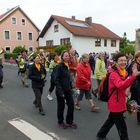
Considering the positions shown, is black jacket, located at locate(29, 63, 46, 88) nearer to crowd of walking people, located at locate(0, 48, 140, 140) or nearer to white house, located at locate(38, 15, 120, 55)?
crowd of walking people, located at locate(0, 48, 140, 140)

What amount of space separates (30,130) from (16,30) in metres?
43.0

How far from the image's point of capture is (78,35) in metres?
36.3

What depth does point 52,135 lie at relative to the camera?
5285 millimetres

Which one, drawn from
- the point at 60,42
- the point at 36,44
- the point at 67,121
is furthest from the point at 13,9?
the point at 67,121

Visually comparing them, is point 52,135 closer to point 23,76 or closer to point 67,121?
point 67,121

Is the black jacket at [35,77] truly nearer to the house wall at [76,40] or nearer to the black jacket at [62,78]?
the black jacket at [62,78]

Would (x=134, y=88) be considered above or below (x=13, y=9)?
below

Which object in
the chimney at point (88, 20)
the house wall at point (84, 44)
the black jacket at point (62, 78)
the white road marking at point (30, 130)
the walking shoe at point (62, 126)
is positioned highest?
the chimney at point (88, 20)

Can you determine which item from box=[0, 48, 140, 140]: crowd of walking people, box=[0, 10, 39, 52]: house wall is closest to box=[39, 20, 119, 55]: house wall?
box=[0, 10, 39, 52]: house wall

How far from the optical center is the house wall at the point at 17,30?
45.0 m

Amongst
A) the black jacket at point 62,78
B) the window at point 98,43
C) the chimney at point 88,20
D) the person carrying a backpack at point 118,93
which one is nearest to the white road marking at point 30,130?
the black jacket at point 62,78

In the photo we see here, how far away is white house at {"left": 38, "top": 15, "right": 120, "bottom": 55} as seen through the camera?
122 feet

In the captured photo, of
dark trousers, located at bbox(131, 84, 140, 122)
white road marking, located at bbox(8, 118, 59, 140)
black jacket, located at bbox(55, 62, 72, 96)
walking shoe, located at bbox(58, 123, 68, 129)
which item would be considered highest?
black jacket, located at bbox(55, 62, 72, 96)

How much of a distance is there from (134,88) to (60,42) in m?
33.9
